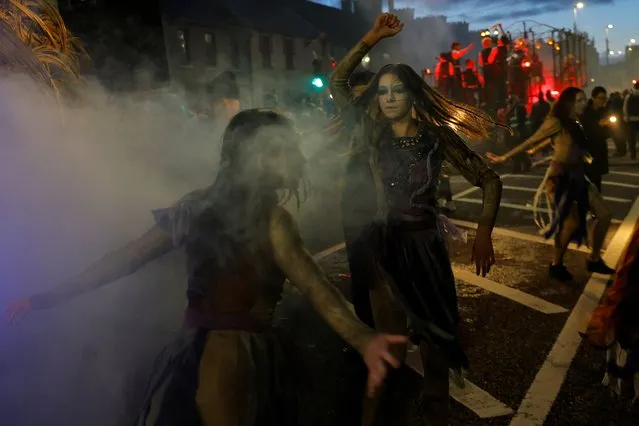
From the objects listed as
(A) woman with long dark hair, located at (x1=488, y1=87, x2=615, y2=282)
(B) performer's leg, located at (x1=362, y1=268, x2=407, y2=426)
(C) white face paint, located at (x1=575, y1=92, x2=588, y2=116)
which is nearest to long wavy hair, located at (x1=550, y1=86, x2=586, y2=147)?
(A) woman with long dark hair, located at (x1=488, y1=87, x2=615, y2=282)

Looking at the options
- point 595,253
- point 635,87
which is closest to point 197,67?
point 635,87

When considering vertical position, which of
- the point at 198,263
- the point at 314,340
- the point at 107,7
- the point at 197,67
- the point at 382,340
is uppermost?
the point at 107,7

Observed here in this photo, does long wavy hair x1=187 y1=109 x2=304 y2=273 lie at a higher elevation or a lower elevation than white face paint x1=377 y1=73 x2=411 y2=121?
lower

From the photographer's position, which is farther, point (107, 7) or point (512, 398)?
point (107, 7)

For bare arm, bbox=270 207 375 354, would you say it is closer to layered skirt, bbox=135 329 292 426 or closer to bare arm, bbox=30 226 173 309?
layered skirt, bbox=135 329 292 426

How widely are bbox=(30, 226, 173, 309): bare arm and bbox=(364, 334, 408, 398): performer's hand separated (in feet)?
2.74

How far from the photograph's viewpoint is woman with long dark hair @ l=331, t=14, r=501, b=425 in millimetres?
3197

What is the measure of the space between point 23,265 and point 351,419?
74.1 inches

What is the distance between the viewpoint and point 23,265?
2895 millimetres

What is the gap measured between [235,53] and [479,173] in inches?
1300

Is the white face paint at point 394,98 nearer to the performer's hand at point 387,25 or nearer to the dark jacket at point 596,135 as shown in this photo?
the performer's hand at point 387,25

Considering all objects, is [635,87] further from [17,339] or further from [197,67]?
[197,67]

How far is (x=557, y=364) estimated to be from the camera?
13.4 ft

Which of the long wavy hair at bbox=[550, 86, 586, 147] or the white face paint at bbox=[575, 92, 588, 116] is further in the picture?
the white face paint at bbox=[575, 92, 588, 116]
